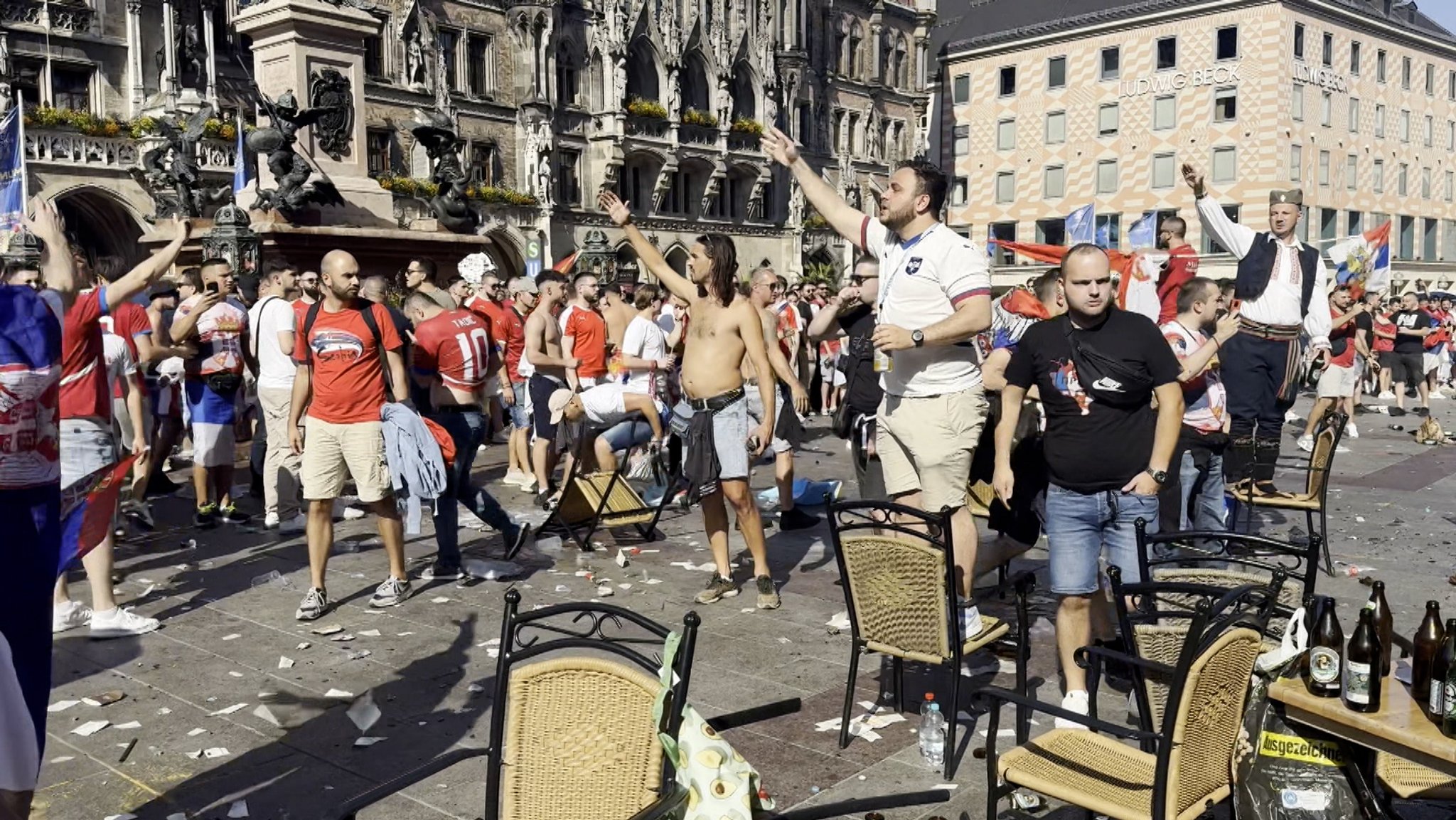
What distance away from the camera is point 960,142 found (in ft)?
208

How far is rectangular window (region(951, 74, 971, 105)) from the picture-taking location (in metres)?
62.8

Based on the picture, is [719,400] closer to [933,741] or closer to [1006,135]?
[933,741]

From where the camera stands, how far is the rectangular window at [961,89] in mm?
62844

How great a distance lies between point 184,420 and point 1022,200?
5415cm

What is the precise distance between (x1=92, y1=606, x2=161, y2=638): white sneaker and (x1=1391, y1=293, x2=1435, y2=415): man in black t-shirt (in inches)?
732

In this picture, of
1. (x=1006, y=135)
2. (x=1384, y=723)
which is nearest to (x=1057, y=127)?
(x=1006, y=135)

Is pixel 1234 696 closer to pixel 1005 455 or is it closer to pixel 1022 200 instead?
pixel 1005 455

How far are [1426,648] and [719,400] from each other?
4.48m

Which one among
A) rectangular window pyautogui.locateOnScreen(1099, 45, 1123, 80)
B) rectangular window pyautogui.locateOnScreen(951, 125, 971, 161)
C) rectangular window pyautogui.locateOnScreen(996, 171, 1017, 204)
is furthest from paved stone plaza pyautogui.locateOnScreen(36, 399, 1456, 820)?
rectangular window pyautogui.locateOnScreen(951, 125, 971, 161)

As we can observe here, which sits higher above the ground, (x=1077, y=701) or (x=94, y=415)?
(x=94, y=415)

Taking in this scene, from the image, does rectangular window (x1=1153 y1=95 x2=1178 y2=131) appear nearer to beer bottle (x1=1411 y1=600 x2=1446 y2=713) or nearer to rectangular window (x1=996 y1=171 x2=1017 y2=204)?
rectangular window (x1=996 y1=171 x2=1017 y2=204)

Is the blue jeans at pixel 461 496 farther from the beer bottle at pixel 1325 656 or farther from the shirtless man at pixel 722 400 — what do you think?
the beer bottle at pixel 1325 656

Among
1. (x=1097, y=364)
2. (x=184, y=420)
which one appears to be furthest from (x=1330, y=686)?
(x=184, y=420)

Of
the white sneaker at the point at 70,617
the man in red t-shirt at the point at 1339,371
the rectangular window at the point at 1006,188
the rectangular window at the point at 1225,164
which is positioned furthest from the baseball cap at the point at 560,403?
the rectangular window at the point at 1006,188
